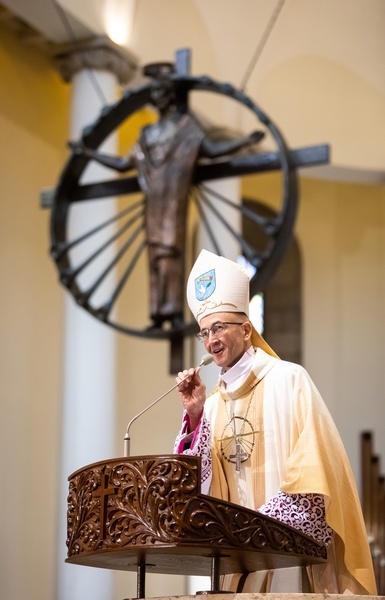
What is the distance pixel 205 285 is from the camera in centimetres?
481

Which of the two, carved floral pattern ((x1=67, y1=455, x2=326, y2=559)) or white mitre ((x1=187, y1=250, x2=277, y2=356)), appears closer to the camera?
carved floral pattern ((x1=67, y1=455, x2=326, y2=559))

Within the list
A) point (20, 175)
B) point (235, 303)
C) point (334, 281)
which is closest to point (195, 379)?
point (235, 303)

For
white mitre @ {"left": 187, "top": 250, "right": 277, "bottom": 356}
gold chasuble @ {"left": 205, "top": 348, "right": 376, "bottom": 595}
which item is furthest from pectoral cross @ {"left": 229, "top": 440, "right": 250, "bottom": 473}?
white mitre @ {"left": 187, "top": 250, "right": 277, "bottom": 356}

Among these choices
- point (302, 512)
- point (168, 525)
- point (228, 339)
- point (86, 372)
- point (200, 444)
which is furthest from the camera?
point (86, 372)

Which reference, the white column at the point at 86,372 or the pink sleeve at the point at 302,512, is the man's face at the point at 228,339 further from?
the white column at the point at 86,372

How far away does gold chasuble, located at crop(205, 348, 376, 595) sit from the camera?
4.38 m

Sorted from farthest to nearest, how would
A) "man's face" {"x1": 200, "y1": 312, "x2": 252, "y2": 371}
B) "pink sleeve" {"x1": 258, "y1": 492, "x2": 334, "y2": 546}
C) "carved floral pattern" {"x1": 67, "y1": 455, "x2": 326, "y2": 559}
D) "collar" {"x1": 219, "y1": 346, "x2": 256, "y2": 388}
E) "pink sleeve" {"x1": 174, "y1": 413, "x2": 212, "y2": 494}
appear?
"collar" {"x1": 219, "y1": 346, "x2": 256, "y2": 388}
"man's face" {"x1": 200, "y1": 312, "x2": 252, "y2": 371}
"pink sleeve" {"x1": 174, "y1": 413, "x2": 212, "y2": 494}
"pink sleeve" {"x1": 258, "y1": 492, "x2": 334, "y2": 546}
"carved floral pattern" {"x1": 67, "y1": 455, "x2": 326, "y2": 559}

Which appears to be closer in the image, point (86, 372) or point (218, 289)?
point (218, 289)

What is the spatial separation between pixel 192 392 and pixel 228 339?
1.12ft

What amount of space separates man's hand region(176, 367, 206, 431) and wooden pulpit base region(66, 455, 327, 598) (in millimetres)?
451

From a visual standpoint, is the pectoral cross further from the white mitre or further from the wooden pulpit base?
the wooden pulpit base

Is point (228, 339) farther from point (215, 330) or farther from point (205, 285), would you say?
point (205, 285)

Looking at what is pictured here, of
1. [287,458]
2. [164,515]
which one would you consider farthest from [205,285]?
[164,515]

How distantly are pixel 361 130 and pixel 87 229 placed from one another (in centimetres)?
371
